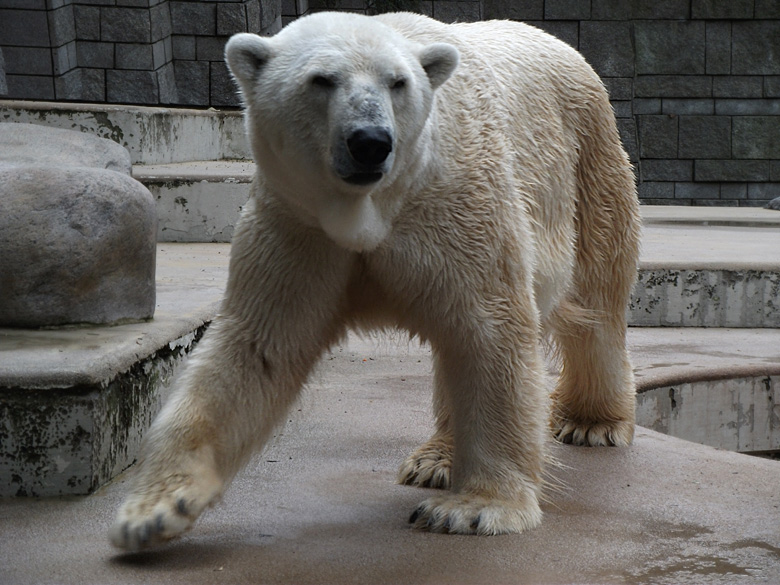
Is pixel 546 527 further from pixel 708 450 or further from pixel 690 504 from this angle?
pixel 708 450

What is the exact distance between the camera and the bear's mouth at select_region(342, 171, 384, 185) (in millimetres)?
1966

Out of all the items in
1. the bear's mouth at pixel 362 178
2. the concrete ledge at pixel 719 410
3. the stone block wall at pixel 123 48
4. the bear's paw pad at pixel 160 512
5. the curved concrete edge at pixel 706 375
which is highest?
the stone block wall at pixel 123 48

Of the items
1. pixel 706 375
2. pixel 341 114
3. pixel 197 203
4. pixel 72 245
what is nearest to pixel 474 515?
pixel 341 114

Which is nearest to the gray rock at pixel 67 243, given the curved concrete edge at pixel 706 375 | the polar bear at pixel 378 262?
the polar bear at pixel 378 262

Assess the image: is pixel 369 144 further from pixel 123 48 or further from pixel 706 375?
pixel 123 48

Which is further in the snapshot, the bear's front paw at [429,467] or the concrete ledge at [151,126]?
the concrete ledge at [151,126]

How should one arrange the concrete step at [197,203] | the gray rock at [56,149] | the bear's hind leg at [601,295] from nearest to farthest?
the bear's hind leg at [601,295] < the gray rock at [56,149] < the concrete step at [197,203]

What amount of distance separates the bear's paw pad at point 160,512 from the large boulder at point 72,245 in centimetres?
90

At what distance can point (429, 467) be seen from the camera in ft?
8.80

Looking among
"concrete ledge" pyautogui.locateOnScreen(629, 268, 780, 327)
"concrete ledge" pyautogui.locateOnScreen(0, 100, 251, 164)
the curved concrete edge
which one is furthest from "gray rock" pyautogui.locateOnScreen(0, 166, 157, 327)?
"concrete ledge" pyautogui.locateOnScreen(0, 100, 251, 164)

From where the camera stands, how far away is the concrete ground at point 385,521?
6.57ft

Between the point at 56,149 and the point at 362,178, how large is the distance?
5.89ft

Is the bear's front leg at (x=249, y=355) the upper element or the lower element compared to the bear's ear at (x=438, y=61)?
lower

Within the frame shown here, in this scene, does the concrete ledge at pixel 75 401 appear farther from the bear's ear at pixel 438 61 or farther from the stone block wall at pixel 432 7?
the stone block wall at pixel 432 7
